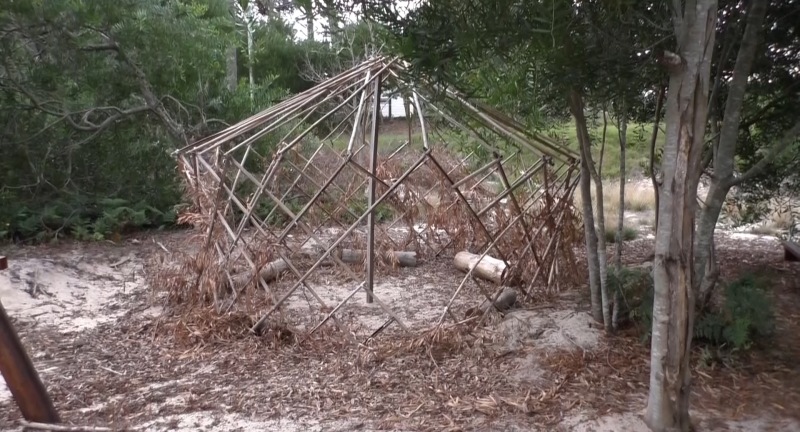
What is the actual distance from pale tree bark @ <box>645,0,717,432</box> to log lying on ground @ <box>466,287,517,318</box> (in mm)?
1796

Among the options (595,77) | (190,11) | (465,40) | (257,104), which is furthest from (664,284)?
(257,104)

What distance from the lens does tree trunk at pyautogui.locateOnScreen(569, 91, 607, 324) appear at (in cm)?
380

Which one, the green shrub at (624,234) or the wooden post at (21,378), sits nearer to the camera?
the wooden post at (21,378)

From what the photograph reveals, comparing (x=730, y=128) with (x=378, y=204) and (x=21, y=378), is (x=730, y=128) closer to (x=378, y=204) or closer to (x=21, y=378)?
(x=378, y=204)

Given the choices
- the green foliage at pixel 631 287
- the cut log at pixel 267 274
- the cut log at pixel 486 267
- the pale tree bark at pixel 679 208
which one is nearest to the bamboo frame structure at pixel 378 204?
the cut log at pixel 267 274

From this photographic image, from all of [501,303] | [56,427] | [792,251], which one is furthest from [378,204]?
[792,251]

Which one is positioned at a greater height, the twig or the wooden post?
the wooden post

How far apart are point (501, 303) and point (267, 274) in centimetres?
223

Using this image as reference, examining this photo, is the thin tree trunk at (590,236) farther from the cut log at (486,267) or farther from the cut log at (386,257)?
the cut log at (386,257)

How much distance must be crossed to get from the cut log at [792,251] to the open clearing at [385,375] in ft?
1.30

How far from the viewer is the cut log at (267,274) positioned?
5395 millimetres

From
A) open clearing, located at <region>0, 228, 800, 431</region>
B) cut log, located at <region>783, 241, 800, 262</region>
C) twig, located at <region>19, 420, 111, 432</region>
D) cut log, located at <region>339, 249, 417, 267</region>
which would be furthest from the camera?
cut log, located at <region>339, 249, 417, 267</region>

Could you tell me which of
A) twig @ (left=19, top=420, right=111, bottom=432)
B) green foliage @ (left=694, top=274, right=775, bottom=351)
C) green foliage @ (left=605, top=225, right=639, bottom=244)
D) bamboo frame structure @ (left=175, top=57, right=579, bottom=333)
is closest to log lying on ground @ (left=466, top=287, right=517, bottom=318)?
bamboo frame structure @ (left=175, top=57, right=579, bottom=333)

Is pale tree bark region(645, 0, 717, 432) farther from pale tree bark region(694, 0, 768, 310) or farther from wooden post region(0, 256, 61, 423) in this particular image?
wooden post region(0, 256, 61, 423)
